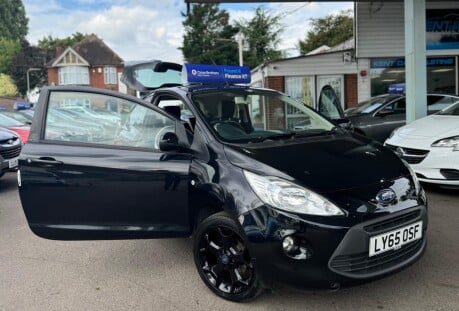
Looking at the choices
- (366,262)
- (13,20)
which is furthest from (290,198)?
(13,20)

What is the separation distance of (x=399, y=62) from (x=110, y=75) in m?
51.5

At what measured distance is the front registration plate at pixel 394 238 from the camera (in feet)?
9.68

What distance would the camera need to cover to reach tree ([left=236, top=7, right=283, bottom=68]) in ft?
132

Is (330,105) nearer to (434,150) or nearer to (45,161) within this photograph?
(434,150)

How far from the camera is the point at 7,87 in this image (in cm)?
5912

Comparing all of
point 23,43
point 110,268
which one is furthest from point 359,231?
point 23,43

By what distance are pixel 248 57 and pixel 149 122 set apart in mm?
38799

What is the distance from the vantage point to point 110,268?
416 centimetres

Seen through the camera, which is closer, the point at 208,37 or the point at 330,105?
the point at 330,105

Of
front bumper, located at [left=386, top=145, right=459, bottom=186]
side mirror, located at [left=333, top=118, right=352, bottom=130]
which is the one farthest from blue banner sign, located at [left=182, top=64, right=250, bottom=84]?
front bumper, located at [left=386, top=145, right=459, bottom=186]

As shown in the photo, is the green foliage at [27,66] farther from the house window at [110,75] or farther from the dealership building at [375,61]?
the dealership building at [375,61]

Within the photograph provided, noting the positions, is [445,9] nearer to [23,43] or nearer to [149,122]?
[149,122]

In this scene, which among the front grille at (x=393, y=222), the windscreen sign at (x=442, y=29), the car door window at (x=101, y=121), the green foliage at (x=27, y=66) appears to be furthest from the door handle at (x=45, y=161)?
the green foliage at (x=27, y=66)

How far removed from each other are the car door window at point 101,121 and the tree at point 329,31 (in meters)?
34.1
